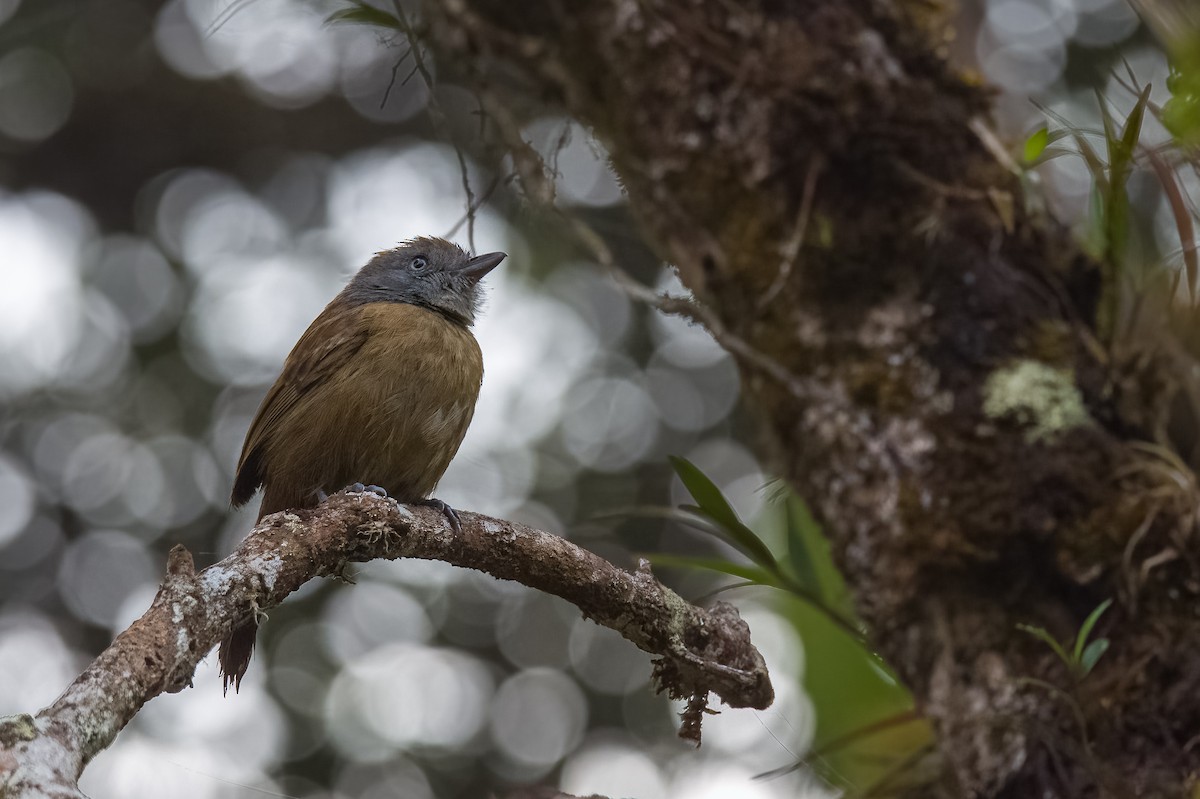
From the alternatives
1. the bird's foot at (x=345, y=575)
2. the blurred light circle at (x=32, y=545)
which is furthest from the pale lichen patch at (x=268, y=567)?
the blurred light circle at (x=32, y=545)

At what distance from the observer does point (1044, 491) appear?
67.3 inches

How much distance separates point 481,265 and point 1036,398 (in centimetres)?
357

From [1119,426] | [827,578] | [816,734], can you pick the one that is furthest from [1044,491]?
[816,734]

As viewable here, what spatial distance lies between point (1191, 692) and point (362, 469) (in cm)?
289

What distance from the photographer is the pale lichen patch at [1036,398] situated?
172 cm

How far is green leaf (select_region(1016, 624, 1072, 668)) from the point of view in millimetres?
1588

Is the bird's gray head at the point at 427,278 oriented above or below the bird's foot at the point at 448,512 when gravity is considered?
above

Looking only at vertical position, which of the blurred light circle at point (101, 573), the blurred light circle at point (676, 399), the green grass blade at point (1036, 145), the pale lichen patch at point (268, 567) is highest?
the blurred light circle at point (676, 399)

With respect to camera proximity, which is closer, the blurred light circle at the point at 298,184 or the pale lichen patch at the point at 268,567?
the pale lichen patch at the point at 268,567

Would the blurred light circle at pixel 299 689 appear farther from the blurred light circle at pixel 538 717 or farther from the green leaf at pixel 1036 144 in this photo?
the green leaf at pixel 1036 144

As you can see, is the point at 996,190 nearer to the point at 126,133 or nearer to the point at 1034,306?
the point at 1034,306

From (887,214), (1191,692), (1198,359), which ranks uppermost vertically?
(887,214)

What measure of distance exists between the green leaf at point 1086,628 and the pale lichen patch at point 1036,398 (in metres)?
0.26

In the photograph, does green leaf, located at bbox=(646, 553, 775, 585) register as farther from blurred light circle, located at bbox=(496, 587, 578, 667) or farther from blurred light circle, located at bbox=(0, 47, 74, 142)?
blurred light circle, located at bbox=(0, 47, 74, 142)
